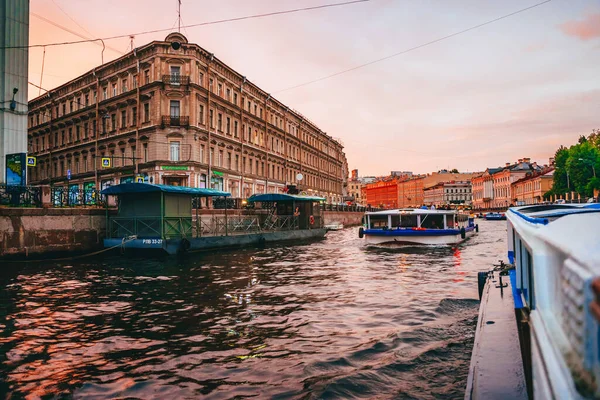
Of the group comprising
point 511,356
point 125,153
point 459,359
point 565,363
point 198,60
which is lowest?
point 459,359

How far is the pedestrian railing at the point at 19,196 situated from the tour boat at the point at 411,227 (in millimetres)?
17808

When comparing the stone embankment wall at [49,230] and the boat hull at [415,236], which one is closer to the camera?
the stone embankment wall at [49,230]

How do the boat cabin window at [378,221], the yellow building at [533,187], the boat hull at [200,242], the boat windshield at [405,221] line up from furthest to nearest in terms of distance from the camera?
the yellow building at [533,187], the boat cabin window at [378,221], the boat windshield at [405,221], the boat hull at [200,242]

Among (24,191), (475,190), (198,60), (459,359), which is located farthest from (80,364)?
(475,190)

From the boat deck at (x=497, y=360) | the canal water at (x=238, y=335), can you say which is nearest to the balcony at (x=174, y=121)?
the canal water at (x=238, y=335)

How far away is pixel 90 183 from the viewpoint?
149ft

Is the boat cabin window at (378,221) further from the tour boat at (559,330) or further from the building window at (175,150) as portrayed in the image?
the tour boat at (559,330)

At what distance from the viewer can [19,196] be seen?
20.3m

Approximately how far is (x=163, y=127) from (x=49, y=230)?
19.7 metres

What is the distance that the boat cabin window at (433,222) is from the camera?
25.4 meters

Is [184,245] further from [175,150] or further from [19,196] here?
[175,150]

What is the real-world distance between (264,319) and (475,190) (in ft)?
499

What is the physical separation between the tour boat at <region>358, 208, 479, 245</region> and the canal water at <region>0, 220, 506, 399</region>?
9.99m

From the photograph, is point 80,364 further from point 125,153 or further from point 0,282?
point 125,153
